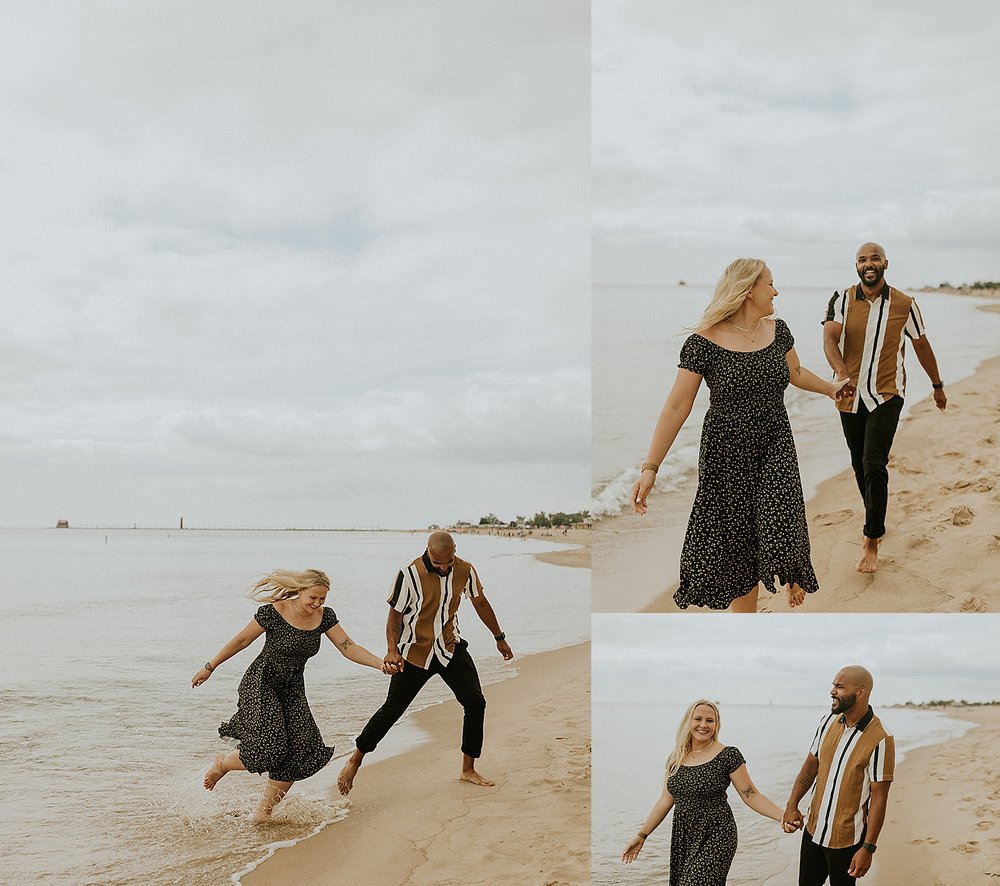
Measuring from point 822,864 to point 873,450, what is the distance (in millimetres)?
1586

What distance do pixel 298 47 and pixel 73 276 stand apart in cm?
146

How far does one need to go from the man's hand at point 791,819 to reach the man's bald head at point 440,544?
64.6 inches

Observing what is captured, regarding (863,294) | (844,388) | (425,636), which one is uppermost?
(863,294)

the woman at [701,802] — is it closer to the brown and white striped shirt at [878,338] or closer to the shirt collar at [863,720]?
the shirt collar at [863,720]

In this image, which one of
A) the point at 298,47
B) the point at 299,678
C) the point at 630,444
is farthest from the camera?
the point at 298,47

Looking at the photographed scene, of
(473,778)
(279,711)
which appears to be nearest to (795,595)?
(473,778)

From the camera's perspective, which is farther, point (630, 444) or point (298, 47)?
point (298, 47)

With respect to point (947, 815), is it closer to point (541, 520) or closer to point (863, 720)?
point (863, 720)

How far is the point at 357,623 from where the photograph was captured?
467 cm

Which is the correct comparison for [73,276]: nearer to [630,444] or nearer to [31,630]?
[31,630]

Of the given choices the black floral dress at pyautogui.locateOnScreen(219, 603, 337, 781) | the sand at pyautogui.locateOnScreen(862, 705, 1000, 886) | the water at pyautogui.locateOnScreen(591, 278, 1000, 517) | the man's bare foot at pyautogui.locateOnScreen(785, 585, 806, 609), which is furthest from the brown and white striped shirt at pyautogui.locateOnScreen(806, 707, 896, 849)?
the black floral dress at pyautogui.locateOnScreen(219, 603, 337, 781)

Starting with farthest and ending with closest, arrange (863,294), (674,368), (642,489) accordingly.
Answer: (674,368) → (863,294) → (642,489)

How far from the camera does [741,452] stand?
155 inches

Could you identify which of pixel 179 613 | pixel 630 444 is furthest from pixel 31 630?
pixel 630 444
